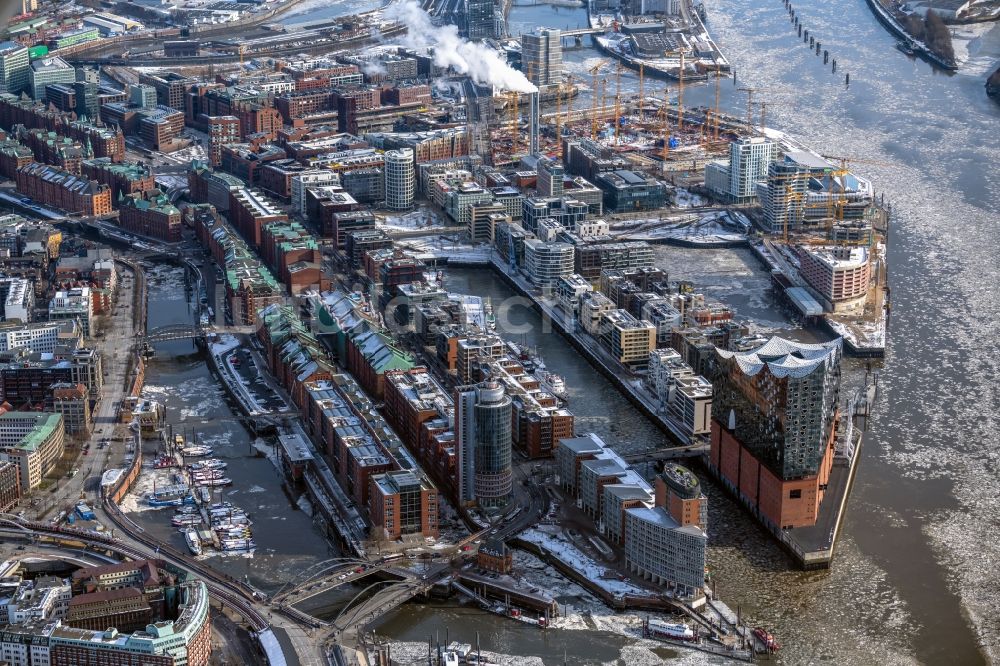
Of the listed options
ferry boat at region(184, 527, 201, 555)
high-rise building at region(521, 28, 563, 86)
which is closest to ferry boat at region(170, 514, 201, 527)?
ferry boat at region(184, 527, 201, 555)

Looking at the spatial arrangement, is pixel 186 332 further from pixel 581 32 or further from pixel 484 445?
pixel 581 32

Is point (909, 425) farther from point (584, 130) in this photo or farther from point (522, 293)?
point (584, 130)

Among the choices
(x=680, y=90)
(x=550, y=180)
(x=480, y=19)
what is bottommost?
(x=550, y=180)

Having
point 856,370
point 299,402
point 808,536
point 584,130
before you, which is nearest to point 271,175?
point 584,130

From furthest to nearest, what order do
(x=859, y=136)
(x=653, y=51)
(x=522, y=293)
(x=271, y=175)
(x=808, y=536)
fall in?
(x=653, y=51)
(x=859, y=136)
(x=271, y=175)
(x=522, y=293)
(x=808, y=536)

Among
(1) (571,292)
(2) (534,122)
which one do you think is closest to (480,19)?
(2) (534,122)

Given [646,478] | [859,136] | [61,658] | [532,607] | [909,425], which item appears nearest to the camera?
[61,658]
